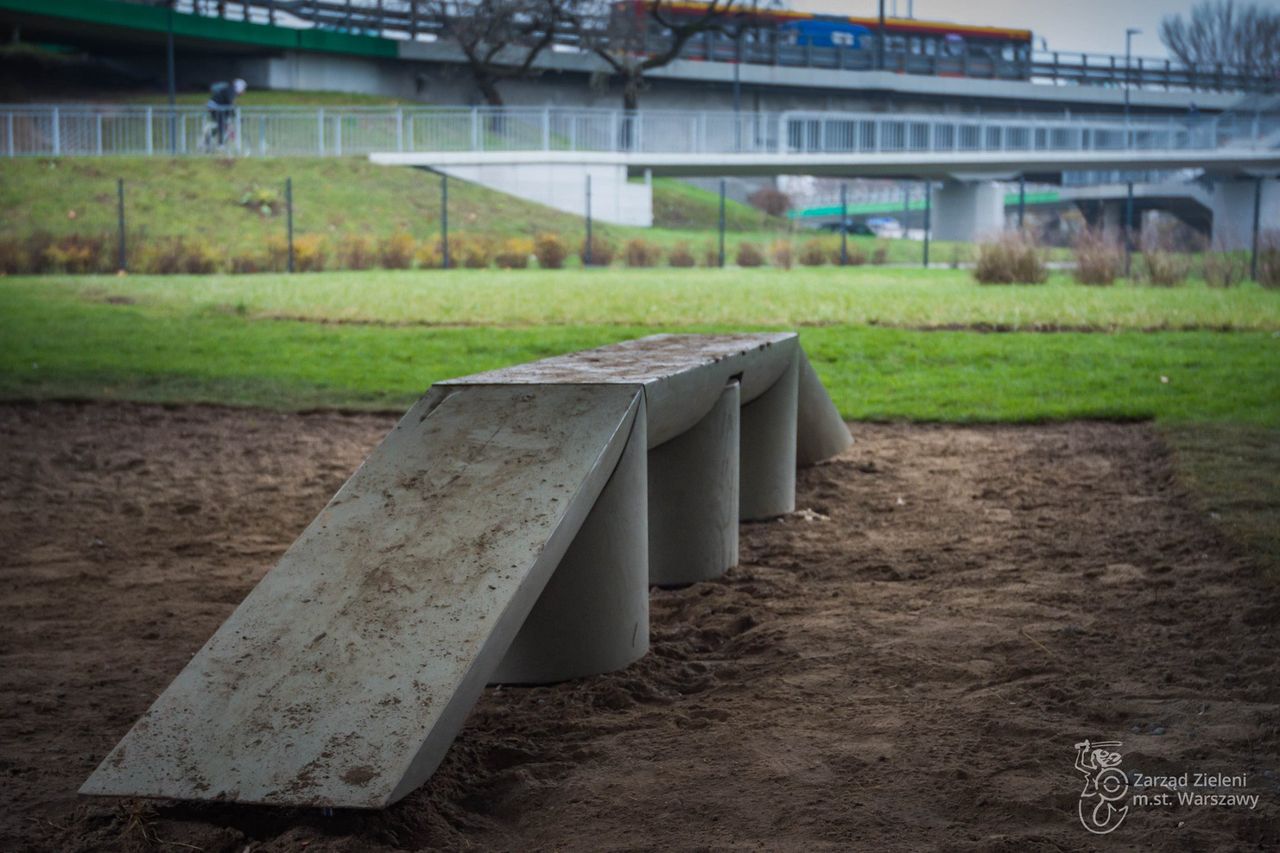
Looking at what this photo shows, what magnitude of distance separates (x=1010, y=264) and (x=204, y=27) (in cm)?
3979

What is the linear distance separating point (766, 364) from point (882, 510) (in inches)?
48.4

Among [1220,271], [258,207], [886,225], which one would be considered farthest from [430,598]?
[886,225]

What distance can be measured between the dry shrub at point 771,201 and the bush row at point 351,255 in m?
25.4

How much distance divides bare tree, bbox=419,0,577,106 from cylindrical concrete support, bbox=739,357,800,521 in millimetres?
46564

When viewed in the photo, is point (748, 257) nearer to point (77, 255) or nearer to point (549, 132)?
point (77, 255)

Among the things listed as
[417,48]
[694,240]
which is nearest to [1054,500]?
[694,240]

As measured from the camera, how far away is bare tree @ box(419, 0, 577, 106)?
50906 millimetres

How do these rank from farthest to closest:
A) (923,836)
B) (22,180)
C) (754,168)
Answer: (754,168) → (22,180) → (923,836)

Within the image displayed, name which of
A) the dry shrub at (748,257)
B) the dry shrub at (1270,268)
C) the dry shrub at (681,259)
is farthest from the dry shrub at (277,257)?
the dry shrub at (1270,268)

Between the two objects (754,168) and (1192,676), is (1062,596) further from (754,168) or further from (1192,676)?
(754,168)

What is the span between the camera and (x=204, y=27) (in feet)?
169

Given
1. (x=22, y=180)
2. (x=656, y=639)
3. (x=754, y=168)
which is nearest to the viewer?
(x=656, y=639)

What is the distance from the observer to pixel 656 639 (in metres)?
4.70

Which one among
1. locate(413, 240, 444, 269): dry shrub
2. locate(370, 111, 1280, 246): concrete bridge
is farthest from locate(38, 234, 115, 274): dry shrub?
locate(370, 111, 1280, 246): concrete bridge
